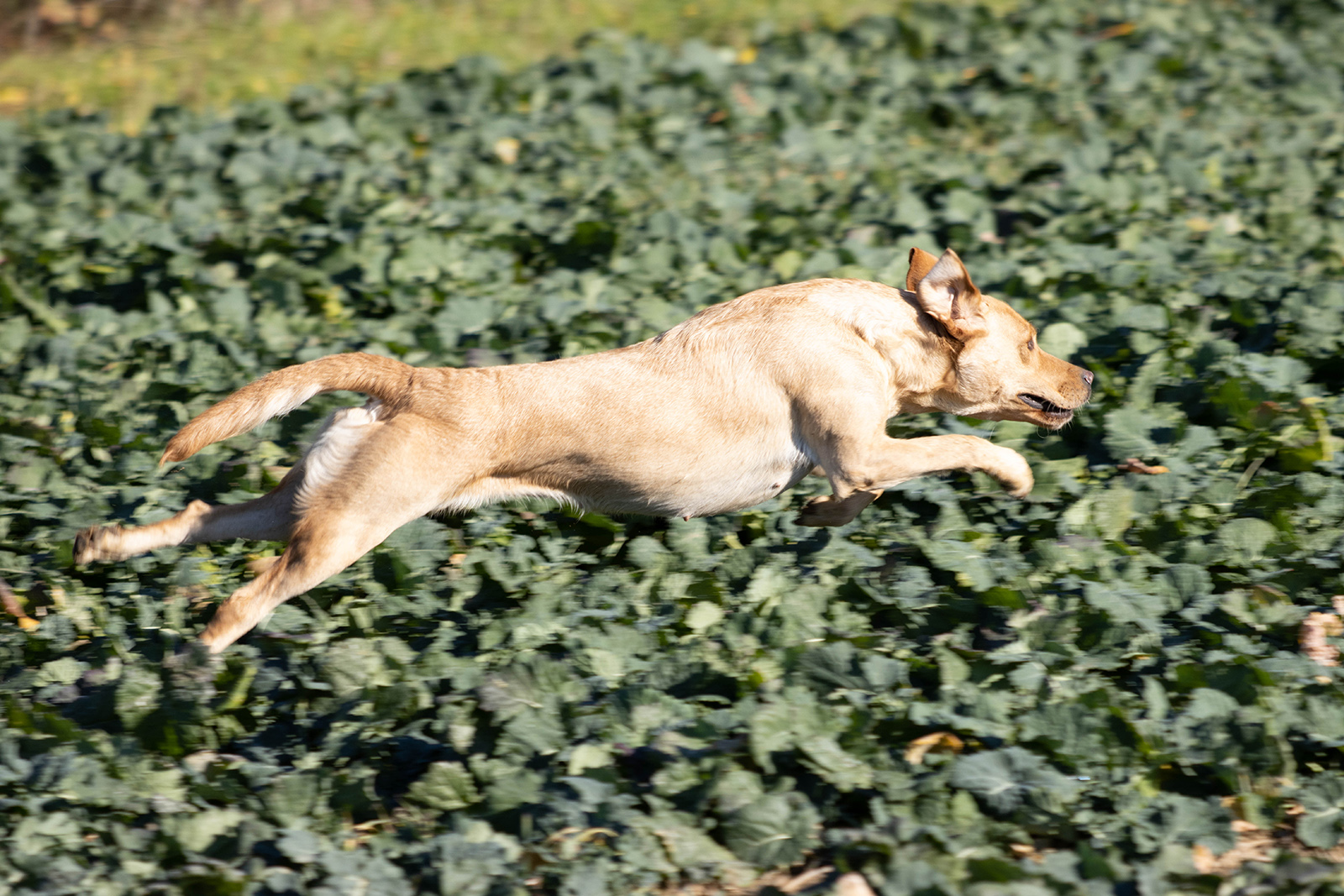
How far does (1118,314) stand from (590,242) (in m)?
3.09

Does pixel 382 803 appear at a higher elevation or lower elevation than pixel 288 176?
lower

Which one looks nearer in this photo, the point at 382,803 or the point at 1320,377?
the point at 382,803

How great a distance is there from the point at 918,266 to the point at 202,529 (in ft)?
10.1

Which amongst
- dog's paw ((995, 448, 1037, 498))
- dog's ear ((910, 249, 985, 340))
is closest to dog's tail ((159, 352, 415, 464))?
dog's ear ((910, 249, 985, 340))

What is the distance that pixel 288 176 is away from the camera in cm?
944

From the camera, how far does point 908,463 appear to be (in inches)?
193

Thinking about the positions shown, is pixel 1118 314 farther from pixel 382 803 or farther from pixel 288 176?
pixel 288 176

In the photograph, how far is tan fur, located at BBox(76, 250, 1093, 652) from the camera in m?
4.68

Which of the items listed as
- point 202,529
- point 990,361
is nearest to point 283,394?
point 202,529

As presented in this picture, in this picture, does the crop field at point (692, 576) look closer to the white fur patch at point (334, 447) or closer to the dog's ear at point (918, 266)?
the white fur patch at point (334, 447)

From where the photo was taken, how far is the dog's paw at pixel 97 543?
5.09 m

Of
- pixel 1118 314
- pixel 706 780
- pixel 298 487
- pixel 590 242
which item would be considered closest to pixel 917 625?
pixel 706 780

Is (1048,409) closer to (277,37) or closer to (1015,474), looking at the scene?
(1015,474)

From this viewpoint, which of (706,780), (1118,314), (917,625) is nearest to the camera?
(706,780)
